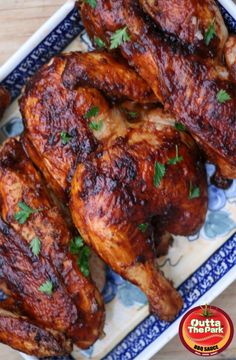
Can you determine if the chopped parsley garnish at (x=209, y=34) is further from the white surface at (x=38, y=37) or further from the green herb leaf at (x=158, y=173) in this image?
the white surface at (x=38, y=37)

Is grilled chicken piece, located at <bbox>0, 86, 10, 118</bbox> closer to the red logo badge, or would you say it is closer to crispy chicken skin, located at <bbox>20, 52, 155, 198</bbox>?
crispy chicken skin, located at <bbox>20, 52, 155, 198</bbox>

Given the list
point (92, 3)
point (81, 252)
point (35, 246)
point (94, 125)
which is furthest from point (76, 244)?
point (92, 3)

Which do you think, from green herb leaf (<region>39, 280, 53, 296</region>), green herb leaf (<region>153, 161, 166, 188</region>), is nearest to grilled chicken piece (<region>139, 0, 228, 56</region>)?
green herb leaf (<region>153, 161, 166, 188</region>)

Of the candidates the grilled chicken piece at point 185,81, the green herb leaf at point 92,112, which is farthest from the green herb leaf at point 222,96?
the green herb leaf at point 92,112

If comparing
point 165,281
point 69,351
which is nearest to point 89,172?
point 165,281

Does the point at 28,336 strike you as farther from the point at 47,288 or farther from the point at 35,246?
the point at 35,246

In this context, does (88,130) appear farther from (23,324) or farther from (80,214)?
(23,324)
